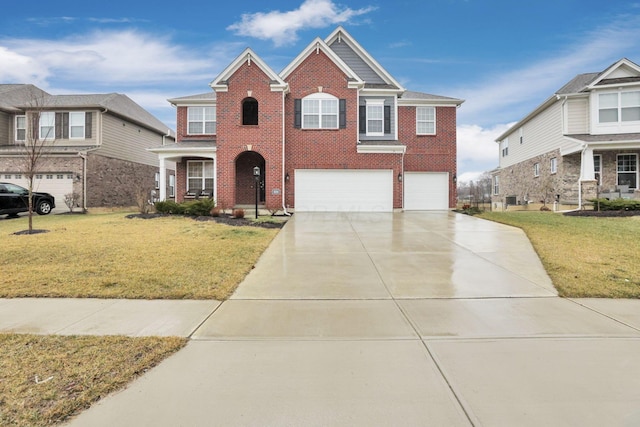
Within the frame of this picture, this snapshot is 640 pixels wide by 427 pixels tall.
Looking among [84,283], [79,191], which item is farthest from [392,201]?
[79,191]

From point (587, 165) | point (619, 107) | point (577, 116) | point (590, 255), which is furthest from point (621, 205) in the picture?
point (590, 255)

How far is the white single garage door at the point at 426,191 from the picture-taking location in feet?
64.4

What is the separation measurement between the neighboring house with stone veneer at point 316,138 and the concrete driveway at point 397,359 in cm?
1119

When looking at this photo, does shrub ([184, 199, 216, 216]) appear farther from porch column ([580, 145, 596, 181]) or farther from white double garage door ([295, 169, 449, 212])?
porch column ([580, 145, 596, 181])

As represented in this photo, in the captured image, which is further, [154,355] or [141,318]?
[141,318]

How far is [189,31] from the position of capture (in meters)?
16.5

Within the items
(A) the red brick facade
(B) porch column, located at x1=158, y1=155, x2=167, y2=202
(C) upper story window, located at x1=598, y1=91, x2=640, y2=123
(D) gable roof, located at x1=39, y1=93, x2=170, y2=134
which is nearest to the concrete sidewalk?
(A) the red brick facade

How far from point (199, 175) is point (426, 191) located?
43.1ft

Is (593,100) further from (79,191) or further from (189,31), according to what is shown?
(79,191)

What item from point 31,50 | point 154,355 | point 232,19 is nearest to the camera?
point 154,355

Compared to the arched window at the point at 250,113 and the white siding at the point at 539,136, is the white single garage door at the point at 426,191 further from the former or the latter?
the arched window at the point at 250,113

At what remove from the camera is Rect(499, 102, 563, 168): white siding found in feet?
61.6

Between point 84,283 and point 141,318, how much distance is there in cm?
218

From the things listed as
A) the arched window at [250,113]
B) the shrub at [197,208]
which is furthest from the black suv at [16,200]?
the arched window at [250,113]
